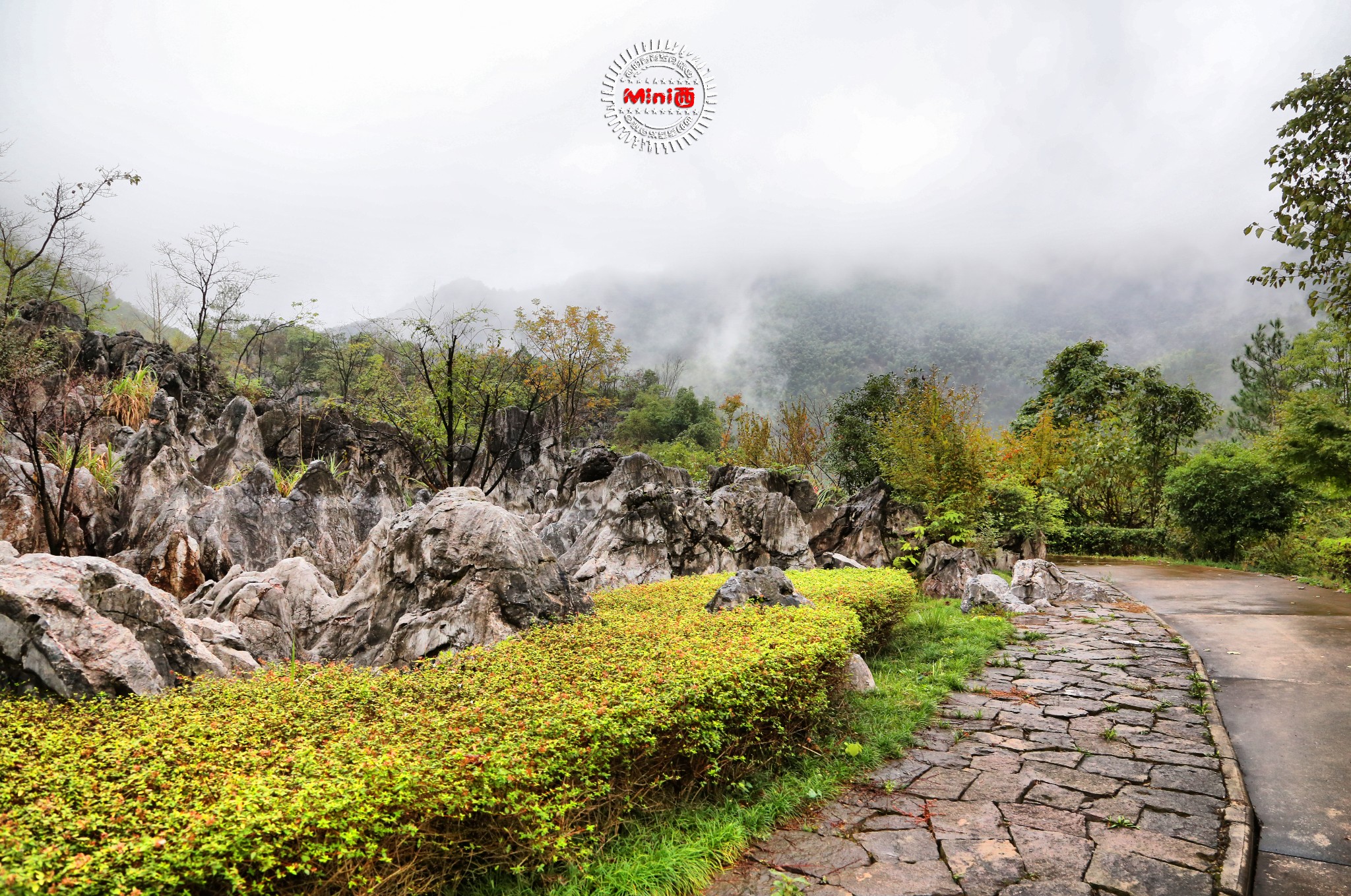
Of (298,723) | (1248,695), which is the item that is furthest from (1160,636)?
(298,723)

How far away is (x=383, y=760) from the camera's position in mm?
2885

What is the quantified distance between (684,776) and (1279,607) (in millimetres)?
11415

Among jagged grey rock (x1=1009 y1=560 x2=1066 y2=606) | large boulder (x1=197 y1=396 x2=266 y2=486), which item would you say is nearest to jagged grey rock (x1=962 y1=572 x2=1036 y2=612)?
jagged grey rock (x1=1009 y1=560 x2=1066 y2=606)

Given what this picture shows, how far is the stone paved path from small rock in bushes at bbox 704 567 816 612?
172cm

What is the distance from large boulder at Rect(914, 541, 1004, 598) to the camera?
1291cm

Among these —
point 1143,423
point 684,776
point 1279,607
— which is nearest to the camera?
point 684,776

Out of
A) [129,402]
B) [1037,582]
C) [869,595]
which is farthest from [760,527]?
[129,402]

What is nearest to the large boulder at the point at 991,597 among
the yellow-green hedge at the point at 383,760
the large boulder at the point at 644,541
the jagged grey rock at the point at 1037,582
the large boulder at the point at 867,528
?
the jagged grey rock at the point at 1037,582

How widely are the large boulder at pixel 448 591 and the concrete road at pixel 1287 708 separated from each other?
5.11 meters

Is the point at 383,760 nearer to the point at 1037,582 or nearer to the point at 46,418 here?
the point at 1037,582

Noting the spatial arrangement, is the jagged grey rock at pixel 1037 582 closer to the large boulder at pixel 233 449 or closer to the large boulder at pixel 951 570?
the large boulder at pixel 951 570

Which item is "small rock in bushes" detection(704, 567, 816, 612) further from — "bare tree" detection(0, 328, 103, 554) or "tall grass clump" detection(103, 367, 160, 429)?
"tall grass clump" detection(103, 367, 160, 429)

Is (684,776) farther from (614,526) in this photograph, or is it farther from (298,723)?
(614,526)

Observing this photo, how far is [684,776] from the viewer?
4062 millimetres
